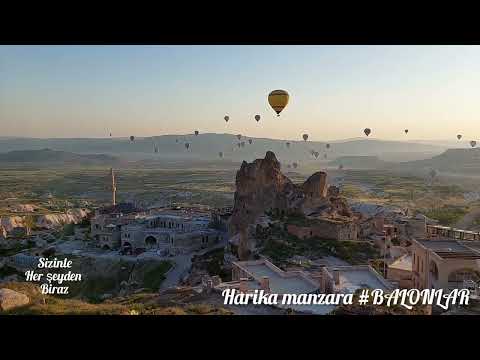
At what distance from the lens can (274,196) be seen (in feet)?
66.2

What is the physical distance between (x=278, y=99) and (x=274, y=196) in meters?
6.35

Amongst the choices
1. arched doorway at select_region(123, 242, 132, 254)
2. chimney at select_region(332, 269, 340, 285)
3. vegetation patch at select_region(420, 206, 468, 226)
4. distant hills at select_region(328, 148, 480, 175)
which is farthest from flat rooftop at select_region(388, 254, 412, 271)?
distant hills at select_region(328, 148, 480, 175)

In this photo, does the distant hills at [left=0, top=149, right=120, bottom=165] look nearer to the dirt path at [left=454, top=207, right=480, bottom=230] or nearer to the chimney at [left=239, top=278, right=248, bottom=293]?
the dirt path at [left=454, top=207, right=480, bottom=230]

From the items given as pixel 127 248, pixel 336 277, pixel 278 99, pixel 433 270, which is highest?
pixel 278 99

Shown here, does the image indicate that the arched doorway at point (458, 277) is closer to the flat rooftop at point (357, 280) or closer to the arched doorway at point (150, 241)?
the flat rooftop at point (357, 280)

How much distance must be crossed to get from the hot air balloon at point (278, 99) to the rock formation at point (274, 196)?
5791 millimetres

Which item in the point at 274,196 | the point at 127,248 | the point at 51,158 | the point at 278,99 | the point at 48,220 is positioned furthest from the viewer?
the point at 51,158

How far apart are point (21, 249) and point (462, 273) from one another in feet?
69.6

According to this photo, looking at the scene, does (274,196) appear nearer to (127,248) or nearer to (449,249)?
(127,248)

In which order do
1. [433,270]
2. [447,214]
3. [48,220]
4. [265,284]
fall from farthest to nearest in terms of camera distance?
1. [48,220]
2. [447,214]
3. [265,284]
4. [433,270]

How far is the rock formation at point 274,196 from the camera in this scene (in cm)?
1947

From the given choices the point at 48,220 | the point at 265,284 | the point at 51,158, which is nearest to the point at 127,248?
the point at 265,284

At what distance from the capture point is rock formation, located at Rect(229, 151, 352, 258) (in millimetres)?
19469
